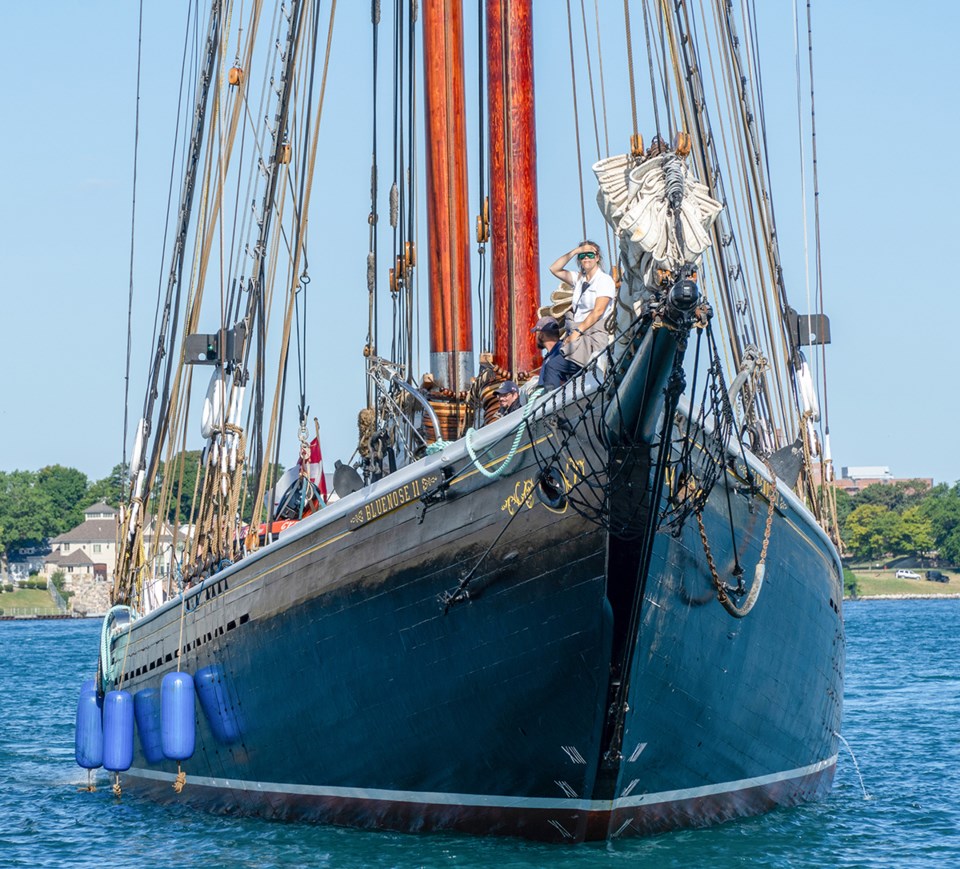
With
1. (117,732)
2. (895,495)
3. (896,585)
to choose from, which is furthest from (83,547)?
(117,732)

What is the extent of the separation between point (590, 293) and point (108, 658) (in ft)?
37.9

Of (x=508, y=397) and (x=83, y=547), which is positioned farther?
(x=83, y=547)

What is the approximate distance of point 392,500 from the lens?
1507cm

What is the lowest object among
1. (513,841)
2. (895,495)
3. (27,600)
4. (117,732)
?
(513,841)

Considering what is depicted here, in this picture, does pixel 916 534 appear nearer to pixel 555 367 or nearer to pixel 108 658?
pixel 108 658

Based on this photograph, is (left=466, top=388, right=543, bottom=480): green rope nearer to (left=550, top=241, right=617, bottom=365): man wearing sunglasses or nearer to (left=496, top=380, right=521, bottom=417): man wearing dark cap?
(left=550, top=241, right=617, bottom=365): man wearing sunglasses

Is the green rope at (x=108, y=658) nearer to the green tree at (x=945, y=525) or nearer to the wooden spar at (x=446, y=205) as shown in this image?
the wooden spar at (x=446, y=205)

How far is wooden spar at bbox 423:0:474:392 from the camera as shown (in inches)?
762

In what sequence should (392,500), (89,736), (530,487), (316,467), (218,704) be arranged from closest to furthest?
(530,487), (392,500), (218,704), (89,736), (316,467)

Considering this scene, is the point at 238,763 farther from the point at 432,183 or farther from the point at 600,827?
the point at 432,183

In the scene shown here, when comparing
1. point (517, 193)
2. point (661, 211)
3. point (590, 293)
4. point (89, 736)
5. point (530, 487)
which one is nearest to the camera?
point (661, 211)

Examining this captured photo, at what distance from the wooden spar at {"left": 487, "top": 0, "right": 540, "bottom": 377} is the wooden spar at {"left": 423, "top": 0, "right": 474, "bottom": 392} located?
491mm

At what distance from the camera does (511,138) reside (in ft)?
62.4

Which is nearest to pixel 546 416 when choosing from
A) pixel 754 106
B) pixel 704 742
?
pixel 704 742
